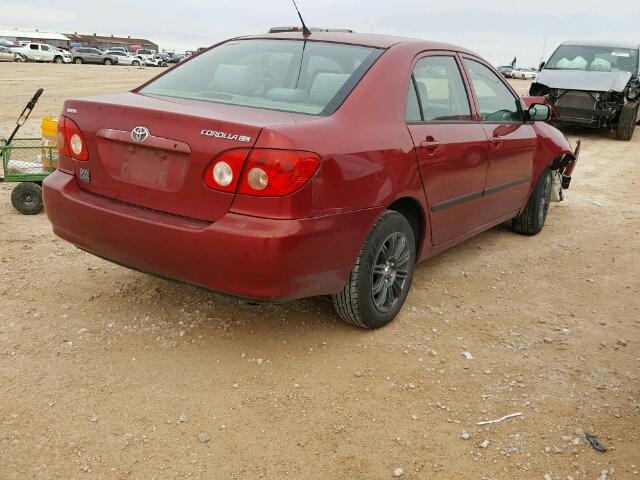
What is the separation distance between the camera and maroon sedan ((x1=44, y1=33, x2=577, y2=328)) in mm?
2752

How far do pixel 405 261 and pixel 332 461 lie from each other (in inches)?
58.3

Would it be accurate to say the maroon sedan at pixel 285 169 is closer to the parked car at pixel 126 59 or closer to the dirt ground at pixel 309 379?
the dirt ground at pixel 309 379

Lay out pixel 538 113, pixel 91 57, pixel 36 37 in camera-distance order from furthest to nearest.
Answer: pixel 36 37 < pixel 91 57 < pixel 538 113

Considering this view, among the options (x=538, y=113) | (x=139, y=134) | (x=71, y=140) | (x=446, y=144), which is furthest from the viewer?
(x=538, y=113)

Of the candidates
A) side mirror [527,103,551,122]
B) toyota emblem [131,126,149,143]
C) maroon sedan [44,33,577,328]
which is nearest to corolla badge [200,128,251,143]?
maroon sedan [44,33,577,328]

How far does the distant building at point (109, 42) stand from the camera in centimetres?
9022

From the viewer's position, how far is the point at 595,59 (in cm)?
1313

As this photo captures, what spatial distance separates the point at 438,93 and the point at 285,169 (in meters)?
1.62

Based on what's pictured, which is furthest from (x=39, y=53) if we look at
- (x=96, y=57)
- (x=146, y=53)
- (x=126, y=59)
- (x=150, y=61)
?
(x=146, y=53)

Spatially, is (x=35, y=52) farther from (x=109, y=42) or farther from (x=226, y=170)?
(x=109, y=42)

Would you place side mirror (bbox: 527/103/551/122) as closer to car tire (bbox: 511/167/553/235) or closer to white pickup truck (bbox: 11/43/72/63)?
car tire (bbox: 511/167/553/235)

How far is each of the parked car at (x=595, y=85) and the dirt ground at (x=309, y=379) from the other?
8481 millimetres

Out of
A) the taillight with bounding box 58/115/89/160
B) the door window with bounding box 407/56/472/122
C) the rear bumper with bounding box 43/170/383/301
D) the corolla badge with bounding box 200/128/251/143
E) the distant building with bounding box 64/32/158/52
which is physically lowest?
the distant building with bounding box 64/32/158/52

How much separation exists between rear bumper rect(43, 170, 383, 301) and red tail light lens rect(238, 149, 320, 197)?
13cm
